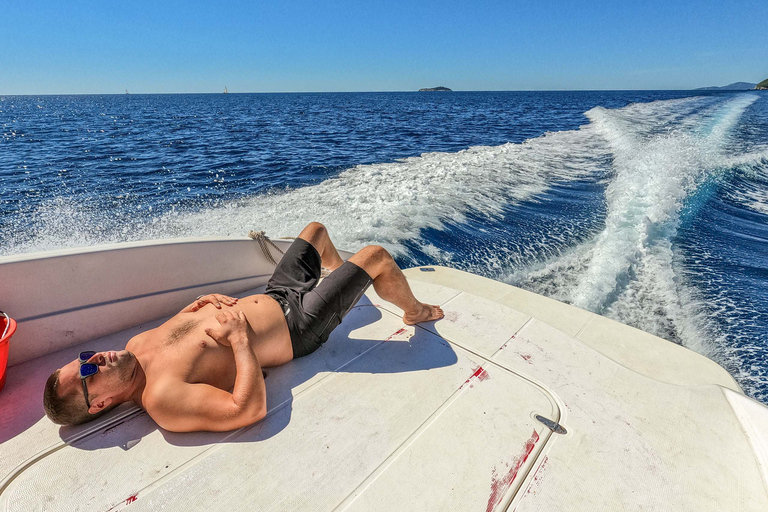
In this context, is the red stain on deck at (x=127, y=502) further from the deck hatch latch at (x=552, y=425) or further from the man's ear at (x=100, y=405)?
the deck hatch latch at (x=552, y=425)

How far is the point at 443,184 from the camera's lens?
24.3 feet

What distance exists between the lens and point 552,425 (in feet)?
5.58

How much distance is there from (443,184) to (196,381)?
6.33 m

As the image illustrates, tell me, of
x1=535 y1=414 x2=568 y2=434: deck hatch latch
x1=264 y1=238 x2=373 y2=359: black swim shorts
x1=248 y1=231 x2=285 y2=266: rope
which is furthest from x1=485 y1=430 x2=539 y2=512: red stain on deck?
x1=248 y1=231 x2=285 y2=266: rope

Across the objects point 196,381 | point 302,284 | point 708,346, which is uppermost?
point 302,284

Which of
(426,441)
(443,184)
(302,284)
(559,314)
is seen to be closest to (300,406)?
(426,441)

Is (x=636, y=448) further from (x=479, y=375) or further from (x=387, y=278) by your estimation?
(x=387, y=278)

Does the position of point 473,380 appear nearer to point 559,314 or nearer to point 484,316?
point 484,316

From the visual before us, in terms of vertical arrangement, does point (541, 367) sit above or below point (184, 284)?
below

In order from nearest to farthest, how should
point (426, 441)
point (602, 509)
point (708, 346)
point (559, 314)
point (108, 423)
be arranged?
point (602, 509) < point (426, 441) < point (108, 423) < point (559, 314) < point (708, 346)

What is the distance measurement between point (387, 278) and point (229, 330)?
3.15ft

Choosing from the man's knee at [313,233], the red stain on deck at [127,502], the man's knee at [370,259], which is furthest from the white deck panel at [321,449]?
the man's knee at [313,233]

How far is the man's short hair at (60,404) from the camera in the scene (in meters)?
1.58

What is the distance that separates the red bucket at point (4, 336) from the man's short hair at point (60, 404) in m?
0.35
